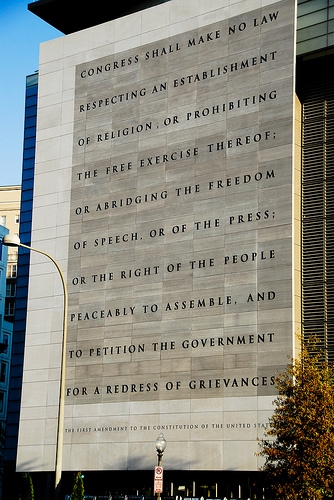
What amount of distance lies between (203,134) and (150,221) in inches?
246

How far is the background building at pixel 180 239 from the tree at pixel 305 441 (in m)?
7.96

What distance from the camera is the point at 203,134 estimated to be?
55812 millimetres

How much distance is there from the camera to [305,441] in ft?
133

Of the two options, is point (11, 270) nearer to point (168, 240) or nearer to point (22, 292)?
point (22, 292)

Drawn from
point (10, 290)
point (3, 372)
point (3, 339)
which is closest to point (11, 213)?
point (10, 290)

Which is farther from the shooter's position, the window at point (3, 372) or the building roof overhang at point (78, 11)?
the window at point (3, 372)

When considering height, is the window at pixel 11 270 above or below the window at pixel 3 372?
above

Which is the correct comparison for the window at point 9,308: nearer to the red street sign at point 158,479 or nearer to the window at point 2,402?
the window at point 2,402

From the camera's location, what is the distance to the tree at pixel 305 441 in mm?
40156

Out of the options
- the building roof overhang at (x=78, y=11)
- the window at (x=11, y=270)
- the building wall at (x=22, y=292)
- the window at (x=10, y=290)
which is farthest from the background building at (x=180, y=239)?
the window at (x=11, y=270)

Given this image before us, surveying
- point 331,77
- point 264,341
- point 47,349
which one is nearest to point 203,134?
point 331,77

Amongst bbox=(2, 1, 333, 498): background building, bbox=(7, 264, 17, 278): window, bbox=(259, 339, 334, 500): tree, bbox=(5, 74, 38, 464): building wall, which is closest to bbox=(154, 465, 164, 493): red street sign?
bbox=(259, 339, 334, 500): tree

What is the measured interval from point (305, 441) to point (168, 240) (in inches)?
738

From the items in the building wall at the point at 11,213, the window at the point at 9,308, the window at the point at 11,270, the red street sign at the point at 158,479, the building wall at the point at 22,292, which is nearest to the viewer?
the red street sign at the point at 158,479
